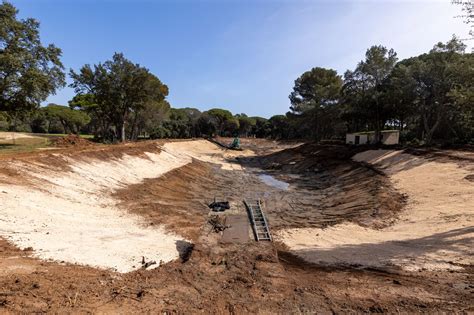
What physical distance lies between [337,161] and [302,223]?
2304 centimetres

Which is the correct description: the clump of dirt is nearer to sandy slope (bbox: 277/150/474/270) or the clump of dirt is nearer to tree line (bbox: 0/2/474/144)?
tree line (bbox: 0/2/474/144)

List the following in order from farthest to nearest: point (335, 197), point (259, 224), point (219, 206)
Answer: point (335, 197)
point (219, 206)
point (259, 224)

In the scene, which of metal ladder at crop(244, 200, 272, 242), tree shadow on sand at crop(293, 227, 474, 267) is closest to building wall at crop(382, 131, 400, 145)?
metal ladder at crop(244, 200, 272, 242)

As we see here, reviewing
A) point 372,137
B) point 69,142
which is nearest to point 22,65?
point 69,142

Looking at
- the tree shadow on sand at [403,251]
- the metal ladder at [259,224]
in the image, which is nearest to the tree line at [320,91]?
the tree shadow on sand at [403,251]

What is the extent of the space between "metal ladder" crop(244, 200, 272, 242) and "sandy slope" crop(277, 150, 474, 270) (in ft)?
2.62

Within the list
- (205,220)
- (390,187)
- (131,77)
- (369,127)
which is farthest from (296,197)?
(369,127)

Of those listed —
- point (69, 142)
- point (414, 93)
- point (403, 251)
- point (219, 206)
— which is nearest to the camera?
point (403, 251)

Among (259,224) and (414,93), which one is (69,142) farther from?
(414,93)

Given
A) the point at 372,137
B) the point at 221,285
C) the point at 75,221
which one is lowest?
the point at 221,285

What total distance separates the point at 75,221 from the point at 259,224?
862 cm

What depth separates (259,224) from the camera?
1496 centimetres

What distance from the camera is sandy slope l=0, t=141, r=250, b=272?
336 inches

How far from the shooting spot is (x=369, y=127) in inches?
2505
